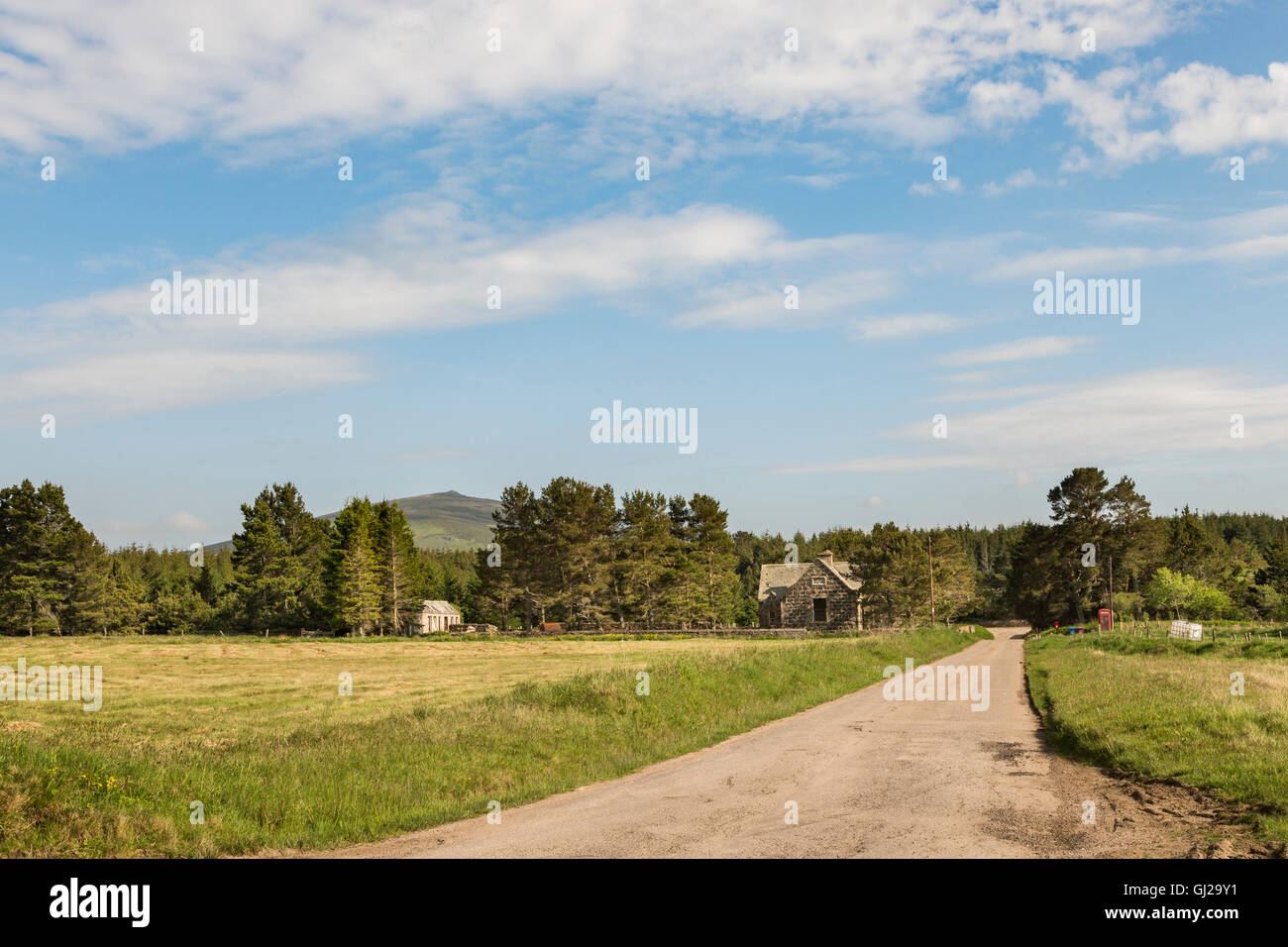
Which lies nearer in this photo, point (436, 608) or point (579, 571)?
point (579, 571)

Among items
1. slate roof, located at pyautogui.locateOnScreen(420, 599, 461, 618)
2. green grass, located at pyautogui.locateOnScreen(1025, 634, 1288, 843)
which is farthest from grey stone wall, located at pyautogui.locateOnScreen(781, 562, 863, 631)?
green grass, located at pyautogui.locateOnScreen(1025, 634, 1288, 843)

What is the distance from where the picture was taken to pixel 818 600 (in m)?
86.2

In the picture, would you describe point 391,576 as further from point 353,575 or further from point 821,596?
point 821,596

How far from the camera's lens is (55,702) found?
28.8 metres

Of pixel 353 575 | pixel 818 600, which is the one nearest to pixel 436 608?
pixel 353 575

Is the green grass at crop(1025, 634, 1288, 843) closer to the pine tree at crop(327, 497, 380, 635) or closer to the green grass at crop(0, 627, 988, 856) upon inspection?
the green grass at crop(0, 627, 988, 856)

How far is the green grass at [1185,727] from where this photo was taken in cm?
1241

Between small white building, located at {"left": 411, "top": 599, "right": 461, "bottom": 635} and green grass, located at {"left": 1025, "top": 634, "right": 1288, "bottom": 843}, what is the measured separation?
265 ft

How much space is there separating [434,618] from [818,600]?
48.6 metres

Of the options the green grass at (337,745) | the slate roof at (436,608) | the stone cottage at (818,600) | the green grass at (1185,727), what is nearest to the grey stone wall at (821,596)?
the stone cottage at (818,600)

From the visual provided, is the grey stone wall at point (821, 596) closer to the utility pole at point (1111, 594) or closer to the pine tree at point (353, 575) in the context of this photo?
the utility pole at point (1111, 594)

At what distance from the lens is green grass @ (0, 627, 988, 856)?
1095cm
